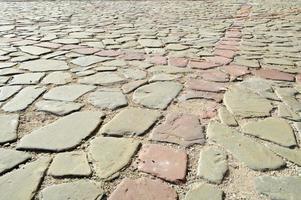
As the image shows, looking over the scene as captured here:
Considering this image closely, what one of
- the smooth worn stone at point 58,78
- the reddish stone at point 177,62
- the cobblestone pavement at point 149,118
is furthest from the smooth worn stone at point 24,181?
the reddish stone at point 177,62

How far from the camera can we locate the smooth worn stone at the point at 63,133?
186cm

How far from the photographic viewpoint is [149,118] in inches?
85.9

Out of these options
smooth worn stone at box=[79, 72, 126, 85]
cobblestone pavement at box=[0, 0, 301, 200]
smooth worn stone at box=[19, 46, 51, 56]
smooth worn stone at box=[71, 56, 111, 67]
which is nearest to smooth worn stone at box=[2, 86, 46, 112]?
cobblestone pavement at box=[0, 0, 301, 200]

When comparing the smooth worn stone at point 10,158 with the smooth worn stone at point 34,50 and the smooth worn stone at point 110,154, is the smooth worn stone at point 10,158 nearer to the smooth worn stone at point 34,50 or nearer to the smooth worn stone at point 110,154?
the smooth worn stone at point 110,154

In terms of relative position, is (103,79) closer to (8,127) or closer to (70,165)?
(8,127)

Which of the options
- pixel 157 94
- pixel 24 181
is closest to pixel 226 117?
pixel 157 94

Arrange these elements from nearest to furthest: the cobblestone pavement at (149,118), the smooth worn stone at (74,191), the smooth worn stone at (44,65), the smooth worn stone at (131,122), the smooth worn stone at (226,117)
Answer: the smooth worn stone at (74,191) → the cobblestone pavement at (149,118) → the smooth worn stone at (131,122) → the smooth worn stone at (226,117) → the smooth worn stone at (44,65)

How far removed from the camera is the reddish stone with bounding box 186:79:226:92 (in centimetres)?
270

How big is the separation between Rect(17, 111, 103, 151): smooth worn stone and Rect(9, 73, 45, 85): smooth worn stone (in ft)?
2.65

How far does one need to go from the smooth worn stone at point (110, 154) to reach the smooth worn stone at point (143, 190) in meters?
0.11

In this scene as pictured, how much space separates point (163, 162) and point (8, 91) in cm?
148

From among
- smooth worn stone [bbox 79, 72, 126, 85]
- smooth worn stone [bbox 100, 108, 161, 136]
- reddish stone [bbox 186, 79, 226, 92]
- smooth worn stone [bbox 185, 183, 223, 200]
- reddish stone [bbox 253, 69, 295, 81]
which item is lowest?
smooth worn stone [bbox 79, 72, 126, 85]

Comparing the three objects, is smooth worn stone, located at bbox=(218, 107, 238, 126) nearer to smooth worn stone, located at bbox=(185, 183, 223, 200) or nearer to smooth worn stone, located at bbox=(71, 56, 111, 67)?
smooth worn stone, located at bbox=(185, 183, 223, 200)

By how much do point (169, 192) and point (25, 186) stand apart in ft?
2.02
